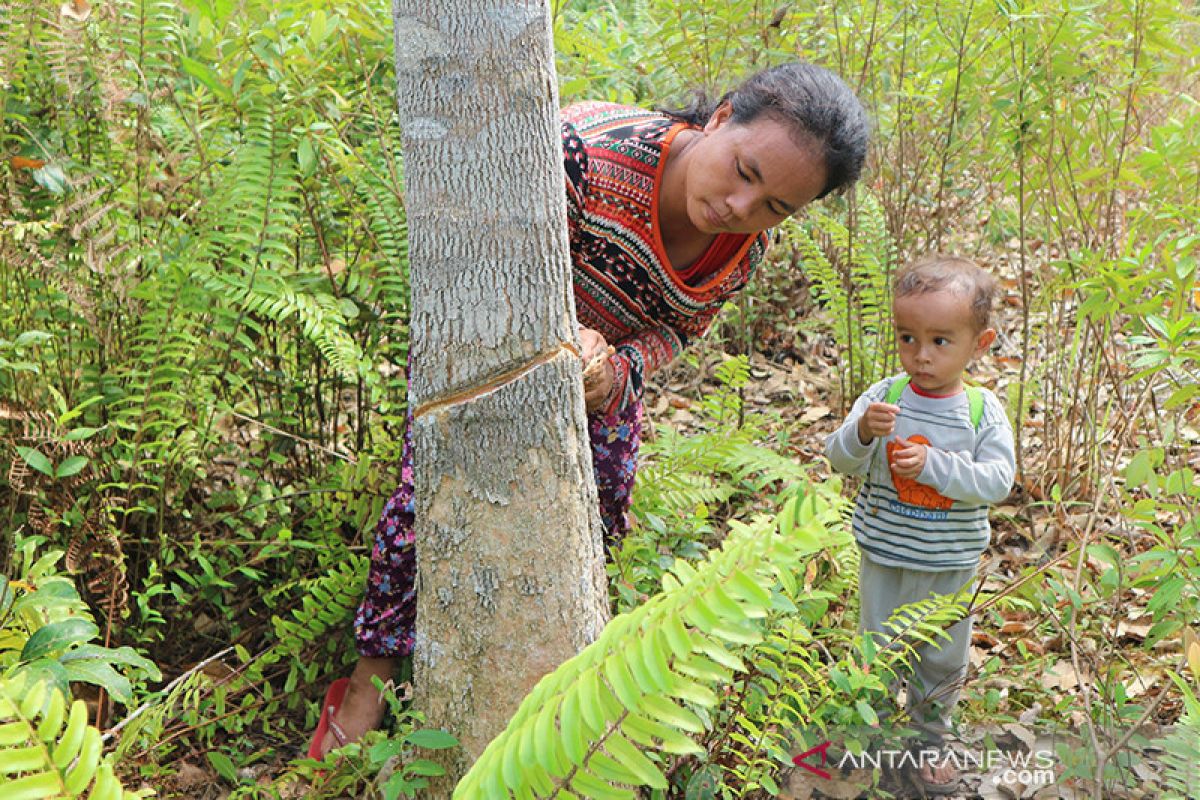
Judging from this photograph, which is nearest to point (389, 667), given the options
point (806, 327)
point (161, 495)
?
point (161, 495)

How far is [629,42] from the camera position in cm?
566

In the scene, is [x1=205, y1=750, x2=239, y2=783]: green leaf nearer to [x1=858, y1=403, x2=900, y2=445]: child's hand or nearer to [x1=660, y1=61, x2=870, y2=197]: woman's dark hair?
[x1=858, y1=403, x2=900, y2=445]: child's hand

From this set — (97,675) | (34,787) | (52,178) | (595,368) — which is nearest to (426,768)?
(97,675)

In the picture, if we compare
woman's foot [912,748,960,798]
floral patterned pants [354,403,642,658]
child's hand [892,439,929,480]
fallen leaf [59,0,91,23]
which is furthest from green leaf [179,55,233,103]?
woman's foot [912,748,960,798]

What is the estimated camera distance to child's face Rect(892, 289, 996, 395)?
2.76 meters

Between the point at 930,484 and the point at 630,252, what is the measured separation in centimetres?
99

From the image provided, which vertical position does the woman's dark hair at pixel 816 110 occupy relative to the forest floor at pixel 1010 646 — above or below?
above

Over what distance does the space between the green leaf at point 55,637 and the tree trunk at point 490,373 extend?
0.64m

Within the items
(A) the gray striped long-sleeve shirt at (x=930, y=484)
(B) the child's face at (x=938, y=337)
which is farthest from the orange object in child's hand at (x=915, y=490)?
(B) the child's face at (x=938, y=337)

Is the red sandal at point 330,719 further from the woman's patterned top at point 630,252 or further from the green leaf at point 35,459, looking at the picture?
the woman's patterned top at point 630,252

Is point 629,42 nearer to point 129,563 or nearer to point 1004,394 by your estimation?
point 1004,394

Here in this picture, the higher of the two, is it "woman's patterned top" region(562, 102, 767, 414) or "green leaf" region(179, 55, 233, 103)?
"green leaf" region(179, 55, 233, 103)

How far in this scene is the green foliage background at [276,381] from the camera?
2426 millimetres

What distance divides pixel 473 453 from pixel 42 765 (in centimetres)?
85
